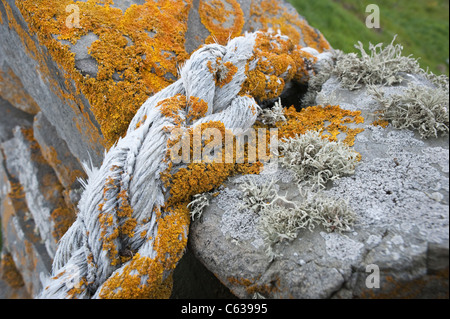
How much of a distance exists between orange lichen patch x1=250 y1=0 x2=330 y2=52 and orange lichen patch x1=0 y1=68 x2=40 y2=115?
3.86 meters

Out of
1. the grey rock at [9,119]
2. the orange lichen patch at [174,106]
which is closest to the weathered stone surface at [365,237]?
the orange lichen patch at [174,106]

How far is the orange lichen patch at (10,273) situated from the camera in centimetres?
566

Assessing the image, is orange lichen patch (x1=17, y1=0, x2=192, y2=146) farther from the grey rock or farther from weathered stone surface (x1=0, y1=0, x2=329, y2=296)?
the grey rock

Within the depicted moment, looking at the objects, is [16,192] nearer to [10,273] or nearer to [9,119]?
[9,119]

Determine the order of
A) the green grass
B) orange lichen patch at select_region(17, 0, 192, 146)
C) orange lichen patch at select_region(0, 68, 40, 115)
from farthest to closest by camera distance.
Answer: the green grass → orange lichen patch at select_region(0, 68, 40, 115) → orange lichen patch at select_region(17, 0, 192, 146)

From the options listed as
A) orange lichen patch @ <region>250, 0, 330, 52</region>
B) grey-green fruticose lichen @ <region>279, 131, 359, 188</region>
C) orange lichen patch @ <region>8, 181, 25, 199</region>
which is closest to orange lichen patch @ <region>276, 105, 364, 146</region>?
grey-green fruticose lichen @ <region>279, 131, 359, 188</region>

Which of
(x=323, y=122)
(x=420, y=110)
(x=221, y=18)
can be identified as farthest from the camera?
(x=221, y=18)

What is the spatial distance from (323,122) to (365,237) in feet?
3.75

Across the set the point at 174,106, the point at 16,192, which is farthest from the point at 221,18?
the point at 16,192

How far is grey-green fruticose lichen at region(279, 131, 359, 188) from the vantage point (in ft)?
7.80

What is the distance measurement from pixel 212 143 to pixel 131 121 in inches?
28.7

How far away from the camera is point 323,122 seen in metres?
2.84

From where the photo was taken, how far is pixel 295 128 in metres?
2.82

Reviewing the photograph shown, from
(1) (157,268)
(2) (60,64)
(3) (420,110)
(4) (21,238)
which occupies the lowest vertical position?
(4) (21,238)
